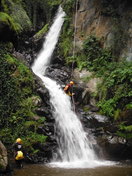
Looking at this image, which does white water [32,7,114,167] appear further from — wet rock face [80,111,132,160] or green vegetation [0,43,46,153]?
green vegetation [0,43,46,153]

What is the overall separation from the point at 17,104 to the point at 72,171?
5294 millimetres

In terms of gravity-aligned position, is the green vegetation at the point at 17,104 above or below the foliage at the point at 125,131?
above

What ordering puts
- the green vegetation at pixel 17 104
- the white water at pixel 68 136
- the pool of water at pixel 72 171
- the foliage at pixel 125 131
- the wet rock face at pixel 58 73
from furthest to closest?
the wet rock face at pixel 58 73, the foliage at pixel 125 131, the green vegetation at pixel 17 104, the white water at pixel 68 136, the pool of water at pixel 72 171

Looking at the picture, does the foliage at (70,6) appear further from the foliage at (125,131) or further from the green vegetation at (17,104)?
the foliage at (125,131)

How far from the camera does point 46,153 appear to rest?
10906 millimetres

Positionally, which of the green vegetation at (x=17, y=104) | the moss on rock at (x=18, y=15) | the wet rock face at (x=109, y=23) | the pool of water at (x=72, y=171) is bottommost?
the pool of water at (x=72, y=171)

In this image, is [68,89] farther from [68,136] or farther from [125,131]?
[125,131]

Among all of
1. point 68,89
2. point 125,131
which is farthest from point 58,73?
point 125,131

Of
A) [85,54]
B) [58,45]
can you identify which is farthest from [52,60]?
[85,54]

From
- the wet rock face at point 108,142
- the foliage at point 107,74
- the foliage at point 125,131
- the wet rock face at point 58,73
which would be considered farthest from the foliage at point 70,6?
the foliage at point 125,131

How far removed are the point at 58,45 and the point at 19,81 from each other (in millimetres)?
8635

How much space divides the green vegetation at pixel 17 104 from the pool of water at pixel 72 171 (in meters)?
1.80

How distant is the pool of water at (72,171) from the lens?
818cm

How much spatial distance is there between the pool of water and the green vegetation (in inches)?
70.9
